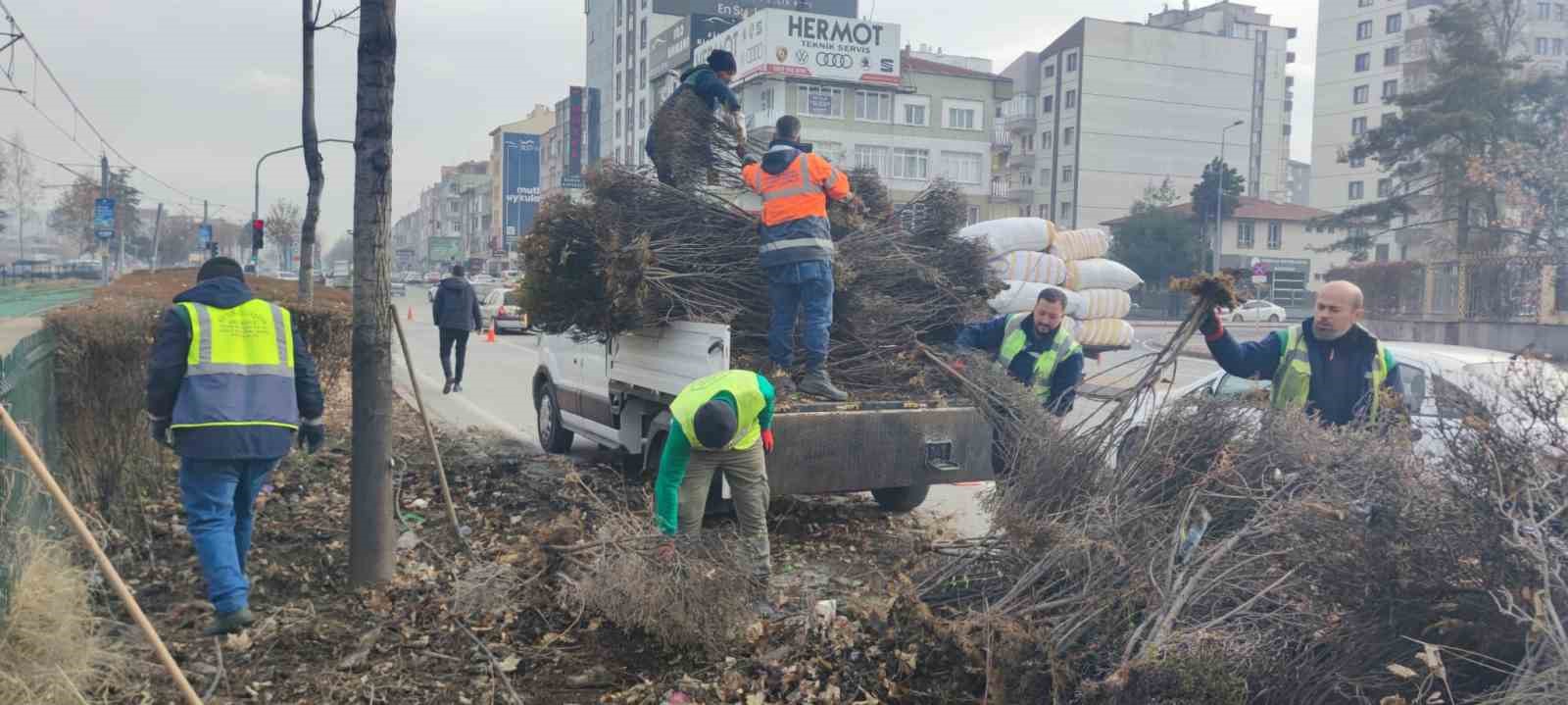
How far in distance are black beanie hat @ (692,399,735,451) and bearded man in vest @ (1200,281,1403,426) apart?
88.8 inches

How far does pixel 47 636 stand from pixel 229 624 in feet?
2.86

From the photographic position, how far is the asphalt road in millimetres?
6480

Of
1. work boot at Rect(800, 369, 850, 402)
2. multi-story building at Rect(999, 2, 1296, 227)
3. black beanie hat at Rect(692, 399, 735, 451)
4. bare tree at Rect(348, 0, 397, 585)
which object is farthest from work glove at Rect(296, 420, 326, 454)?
multi-story building at Rect(999, 2, 1296, 227)

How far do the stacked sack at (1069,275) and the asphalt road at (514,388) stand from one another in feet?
1.81

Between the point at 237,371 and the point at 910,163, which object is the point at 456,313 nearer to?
the point at 237,371

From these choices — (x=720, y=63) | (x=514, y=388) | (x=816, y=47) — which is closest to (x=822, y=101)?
(x=816, y=47)

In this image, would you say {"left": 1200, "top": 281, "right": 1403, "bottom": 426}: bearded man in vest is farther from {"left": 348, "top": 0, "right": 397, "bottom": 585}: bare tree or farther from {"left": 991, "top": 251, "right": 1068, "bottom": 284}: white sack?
{"left": 991, "top": 251, "right": 1068, "bottom": 284}: white sack

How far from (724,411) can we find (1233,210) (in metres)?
60.7

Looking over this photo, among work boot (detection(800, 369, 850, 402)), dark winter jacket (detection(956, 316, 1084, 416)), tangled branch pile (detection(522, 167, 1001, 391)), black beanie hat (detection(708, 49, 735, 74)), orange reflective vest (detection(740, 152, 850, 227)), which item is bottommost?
work boot (detection(800, 369, 850, 402))

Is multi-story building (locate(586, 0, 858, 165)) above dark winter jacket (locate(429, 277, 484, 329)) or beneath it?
above

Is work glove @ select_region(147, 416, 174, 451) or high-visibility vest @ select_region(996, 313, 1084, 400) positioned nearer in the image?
work glove @ select_region(147, 416, 174, 451)

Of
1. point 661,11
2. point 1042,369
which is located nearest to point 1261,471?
point 1042,369

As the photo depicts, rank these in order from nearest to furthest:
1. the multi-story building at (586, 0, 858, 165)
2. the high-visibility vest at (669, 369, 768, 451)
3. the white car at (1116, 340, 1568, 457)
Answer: the white car at (1116, 340, 1568, 457)
the high-visibility vest at (669, 369, 768, 451)
the multi-story building at (586, 0, 858, 165)

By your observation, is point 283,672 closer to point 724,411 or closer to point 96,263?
point 724,411
